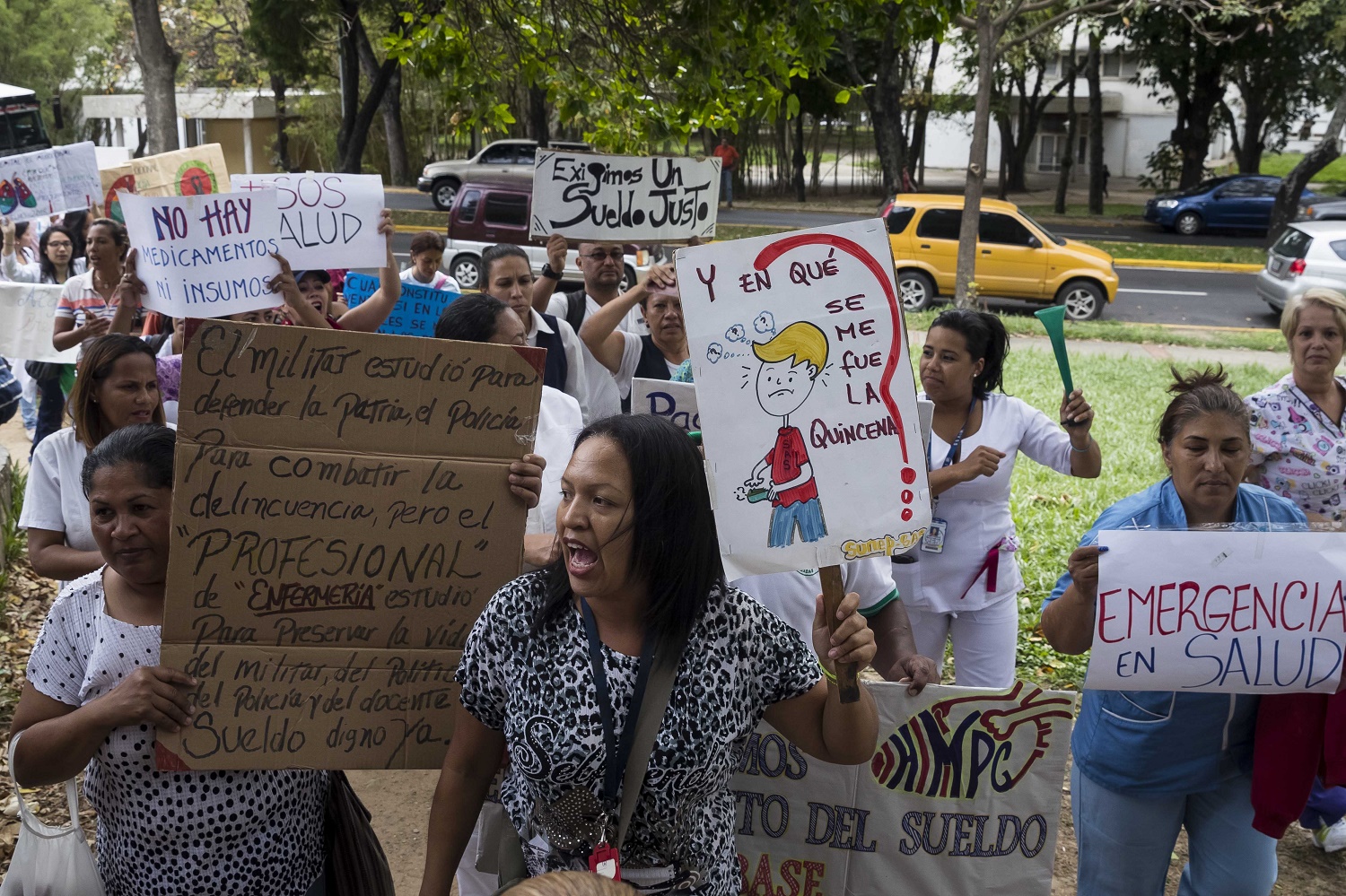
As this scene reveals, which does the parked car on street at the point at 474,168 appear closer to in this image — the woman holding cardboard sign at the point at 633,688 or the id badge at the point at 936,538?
the id badge at the point at 936,538

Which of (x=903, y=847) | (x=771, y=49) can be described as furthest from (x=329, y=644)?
(x=771, y=49)

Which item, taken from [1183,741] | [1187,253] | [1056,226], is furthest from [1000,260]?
[1183,741]

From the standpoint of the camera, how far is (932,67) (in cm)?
3231

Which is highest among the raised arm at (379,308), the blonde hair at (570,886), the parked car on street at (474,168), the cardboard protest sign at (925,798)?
the parked car on street at (474,168)

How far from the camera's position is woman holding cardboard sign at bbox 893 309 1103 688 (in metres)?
4.11

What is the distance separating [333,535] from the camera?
2586 millimetres

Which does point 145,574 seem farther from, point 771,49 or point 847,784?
point 771,49

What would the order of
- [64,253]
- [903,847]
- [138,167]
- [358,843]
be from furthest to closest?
[64,253]
[138,167]
[903,847]
[358,843]

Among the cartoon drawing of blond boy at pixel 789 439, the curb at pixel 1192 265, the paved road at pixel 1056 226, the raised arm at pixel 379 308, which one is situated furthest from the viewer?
the paved road at pixel 1056 226

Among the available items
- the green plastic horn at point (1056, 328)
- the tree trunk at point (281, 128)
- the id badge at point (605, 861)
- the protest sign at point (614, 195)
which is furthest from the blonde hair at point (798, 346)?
the tree trunk at point (281, 128)

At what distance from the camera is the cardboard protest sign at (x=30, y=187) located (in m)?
8.00

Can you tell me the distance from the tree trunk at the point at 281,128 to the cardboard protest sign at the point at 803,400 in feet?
114

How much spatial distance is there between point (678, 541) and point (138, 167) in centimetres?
668

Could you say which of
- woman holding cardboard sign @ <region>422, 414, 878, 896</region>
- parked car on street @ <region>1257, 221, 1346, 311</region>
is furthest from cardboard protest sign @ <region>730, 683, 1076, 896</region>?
parked car on street @ <region>1257, 221, 1346, 311</region>
